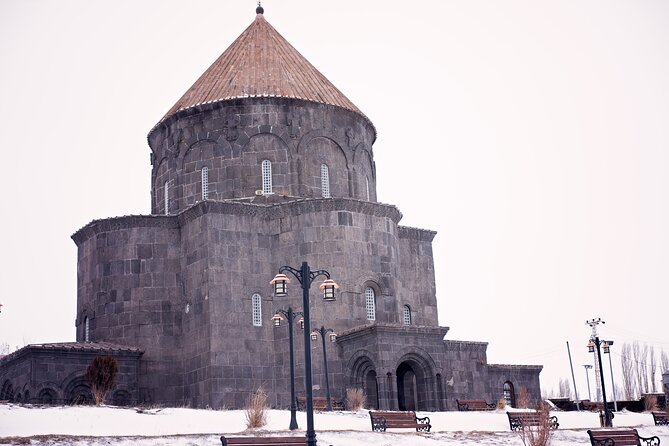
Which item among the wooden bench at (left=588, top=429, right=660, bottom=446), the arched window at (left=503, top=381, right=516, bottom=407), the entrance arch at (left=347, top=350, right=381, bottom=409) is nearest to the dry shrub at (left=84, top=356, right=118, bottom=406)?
the entrance arch at (left=347, top=350, right=381, bottom=409)

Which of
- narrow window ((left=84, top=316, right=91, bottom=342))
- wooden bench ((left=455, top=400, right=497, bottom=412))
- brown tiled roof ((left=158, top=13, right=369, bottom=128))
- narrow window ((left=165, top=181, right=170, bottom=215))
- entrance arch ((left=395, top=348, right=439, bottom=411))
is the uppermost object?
brown tiled roof ((left=158, top=13, right=369, bottom=128))

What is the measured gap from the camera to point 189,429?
23141mm

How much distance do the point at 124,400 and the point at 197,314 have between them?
4374 millimetres

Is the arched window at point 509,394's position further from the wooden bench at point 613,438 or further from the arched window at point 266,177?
the wooden bench at point 613,438

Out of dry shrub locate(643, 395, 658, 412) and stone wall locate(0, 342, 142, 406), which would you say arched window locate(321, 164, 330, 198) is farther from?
dry shrub locate(643, 395, 658, 412)

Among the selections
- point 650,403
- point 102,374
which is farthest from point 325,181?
point 650,403

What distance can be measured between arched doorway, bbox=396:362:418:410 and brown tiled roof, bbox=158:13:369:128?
12496 mm

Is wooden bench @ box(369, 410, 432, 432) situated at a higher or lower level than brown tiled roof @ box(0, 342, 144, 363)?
lower

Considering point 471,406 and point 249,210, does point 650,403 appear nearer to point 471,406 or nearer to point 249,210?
point 471,406

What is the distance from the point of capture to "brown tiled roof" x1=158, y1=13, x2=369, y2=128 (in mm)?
40688

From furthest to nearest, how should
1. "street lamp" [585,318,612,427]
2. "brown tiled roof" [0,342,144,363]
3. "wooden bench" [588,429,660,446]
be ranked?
1. "brown tiled roof" [0,342,144,363]
2. "street lamp" [585,318,612,427]
3. "wooden bench" [588,429,660,446]

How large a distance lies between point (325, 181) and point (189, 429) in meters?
19.2

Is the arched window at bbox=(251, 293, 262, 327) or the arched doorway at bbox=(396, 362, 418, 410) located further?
the arched doorway at bbox=(396, 362, 418, 410)

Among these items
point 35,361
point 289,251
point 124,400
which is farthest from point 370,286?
point 35,361
